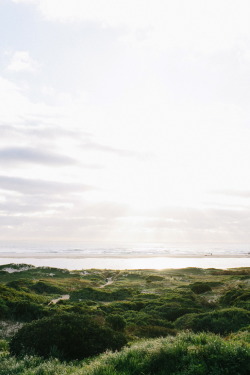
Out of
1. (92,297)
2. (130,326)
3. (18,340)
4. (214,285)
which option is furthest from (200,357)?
(214,285)

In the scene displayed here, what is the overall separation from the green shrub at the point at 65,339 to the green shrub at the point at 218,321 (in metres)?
7.67

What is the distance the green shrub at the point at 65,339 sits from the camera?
11.6 meters

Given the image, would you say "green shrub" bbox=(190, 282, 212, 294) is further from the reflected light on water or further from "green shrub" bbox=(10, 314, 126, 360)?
the reflected light on water

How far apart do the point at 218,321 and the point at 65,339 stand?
11.0m

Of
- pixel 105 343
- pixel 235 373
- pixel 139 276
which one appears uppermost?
pixel 235 373

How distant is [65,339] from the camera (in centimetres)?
1202

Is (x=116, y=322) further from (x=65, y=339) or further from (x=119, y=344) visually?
(x=65, y=339)

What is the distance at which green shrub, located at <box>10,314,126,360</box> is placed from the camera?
1164 cm

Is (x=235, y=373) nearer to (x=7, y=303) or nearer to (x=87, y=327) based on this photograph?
(x=87, y=327)

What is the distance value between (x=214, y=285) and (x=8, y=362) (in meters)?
35.6

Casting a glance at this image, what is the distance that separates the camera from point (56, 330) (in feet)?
40.5

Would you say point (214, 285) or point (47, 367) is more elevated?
point (47, 367)

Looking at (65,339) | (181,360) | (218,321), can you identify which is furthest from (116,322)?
(181,360)

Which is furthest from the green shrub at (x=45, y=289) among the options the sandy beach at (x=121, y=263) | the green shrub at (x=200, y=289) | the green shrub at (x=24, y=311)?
the sandy beach at (x=121, y=263)
